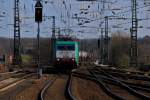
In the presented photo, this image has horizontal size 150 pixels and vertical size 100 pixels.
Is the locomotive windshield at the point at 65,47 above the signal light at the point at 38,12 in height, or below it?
below

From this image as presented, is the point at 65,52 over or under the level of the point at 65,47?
under

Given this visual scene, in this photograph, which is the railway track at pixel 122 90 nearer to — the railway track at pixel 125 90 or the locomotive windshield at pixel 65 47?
the railway track at pixel 125 90

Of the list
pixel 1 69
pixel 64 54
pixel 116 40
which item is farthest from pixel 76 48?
pixel 116 40

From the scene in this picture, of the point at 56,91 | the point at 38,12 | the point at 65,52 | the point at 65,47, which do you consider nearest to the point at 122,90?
the point at 56,91

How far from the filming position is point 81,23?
73688 mm

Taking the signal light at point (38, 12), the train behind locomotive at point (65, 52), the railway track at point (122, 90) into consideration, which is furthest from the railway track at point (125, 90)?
the train behind locomotive at point (65, 52)

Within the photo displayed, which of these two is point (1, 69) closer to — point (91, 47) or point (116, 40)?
point (116, 40)

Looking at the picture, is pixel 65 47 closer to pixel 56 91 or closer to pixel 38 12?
pixel 38 12

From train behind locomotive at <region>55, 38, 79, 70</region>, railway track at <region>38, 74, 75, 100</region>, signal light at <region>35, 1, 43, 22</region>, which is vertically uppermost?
signal light at <region>35, 1, 43, 22</region>

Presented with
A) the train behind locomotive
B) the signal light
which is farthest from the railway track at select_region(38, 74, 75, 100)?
the train behind locomotive

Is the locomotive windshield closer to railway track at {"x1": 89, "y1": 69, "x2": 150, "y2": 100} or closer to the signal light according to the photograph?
the signal light

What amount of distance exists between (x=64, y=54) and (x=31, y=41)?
413ft

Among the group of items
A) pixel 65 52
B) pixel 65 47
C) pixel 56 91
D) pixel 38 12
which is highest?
pixel 38 12

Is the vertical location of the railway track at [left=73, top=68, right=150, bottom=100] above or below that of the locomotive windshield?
below
